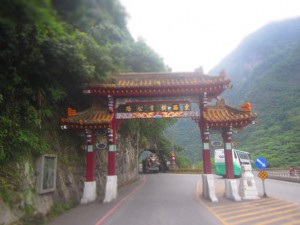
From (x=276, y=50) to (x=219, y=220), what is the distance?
340 feet

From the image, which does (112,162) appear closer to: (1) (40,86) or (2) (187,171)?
(1) (40,86)

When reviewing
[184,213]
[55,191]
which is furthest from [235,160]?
[55,191]

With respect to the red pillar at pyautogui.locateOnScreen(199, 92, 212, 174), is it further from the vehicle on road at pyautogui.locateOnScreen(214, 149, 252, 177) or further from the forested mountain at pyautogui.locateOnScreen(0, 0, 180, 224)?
the vehicle on road at pyautogui.locateOnScreen(214, 149, 252, 177)

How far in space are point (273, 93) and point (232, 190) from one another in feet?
213

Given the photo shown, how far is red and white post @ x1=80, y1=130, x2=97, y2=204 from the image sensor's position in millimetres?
11586

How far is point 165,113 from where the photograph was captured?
1257 cm

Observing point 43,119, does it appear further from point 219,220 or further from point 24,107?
point 219,220

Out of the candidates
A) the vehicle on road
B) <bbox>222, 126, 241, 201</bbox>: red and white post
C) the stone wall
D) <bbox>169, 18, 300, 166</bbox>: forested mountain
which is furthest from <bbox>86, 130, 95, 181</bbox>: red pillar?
<bbox>169, 18, 300, 166</bbox>: forested mountain

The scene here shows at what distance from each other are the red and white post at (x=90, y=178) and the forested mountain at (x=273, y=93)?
2258 centimetres

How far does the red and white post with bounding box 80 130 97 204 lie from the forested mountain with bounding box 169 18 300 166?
22.6 metres

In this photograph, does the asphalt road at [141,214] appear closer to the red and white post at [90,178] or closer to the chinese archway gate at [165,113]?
the red and white post at [90,178]

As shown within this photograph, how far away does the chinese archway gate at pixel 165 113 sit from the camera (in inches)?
462

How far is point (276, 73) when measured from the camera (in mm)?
75188

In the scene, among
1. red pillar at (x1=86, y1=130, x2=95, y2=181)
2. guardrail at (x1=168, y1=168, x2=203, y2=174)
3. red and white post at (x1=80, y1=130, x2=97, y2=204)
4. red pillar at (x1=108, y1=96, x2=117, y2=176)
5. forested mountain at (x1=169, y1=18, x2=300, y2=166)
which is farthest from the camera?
forested mountain at (x1=169, y1=18, x2=300, y2=166)
